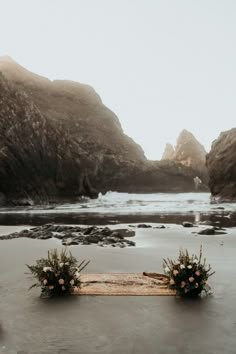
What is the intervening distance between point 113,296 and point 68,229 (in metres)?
14.2

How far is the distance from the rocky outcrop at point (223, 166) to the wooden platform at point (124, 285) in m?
52.7

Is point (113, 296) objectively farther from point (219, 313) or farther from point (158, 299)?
point (219, 313)

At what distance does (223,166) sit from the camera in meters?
67.4

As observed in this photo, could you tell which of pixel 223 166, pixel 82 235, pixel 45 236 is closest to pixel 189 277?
pixel 82 235

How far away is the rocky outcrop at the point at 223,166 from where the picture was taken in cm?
6462

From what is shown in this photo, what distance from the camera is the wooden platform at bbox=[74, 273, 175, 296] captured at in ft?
31.8

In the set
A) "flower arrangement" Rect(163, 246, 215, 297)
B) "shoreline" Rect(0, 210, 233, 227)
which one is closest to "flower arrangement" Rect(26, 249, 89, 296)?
"flower arrangement" Rect(163, 246, 215, 297)

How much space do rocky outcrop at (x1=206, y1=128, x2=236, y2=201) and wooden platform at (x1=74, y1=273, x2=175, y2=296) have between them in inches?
2074

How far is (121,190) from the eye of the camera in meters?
138

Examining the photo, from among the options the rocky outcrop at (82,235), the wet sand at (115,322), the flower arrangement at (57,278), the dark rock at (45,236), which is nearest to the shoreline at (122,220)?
the rocky outcrop at (82,235)

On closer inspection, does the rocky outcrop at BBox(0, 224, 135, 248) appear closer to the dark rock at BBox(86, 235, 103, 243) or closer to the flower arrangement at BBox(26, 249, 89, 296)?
the dark rock at BBox(86, 235, 103, 243)

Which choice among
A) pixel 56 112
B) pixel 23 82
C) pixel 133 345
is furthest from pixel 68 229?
pixel 23 82

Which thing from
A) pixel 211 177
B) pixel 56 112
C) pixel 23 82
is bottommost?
pixel 211 177

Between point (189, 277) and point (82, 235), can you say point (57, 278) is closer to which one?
point (189, 277)
